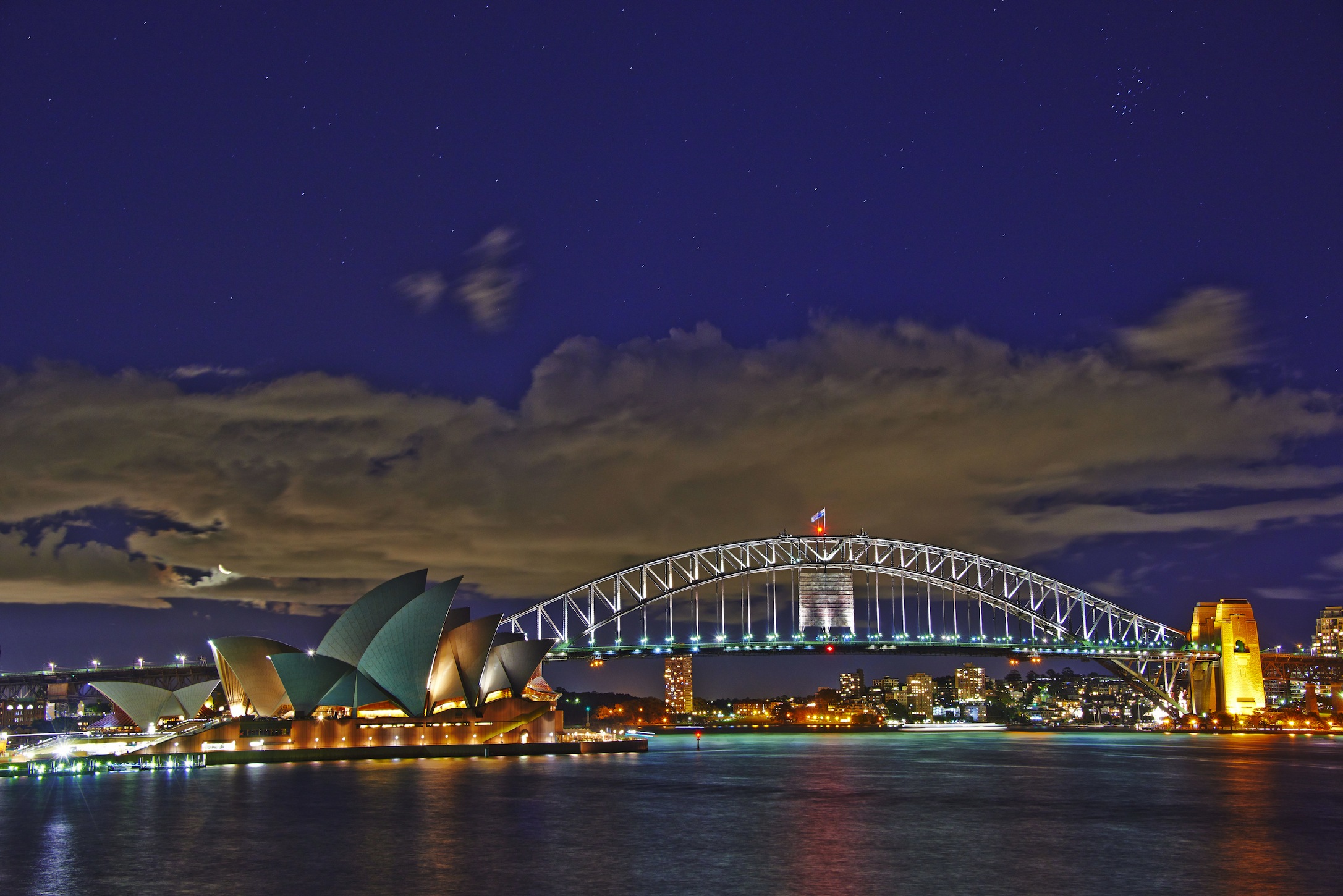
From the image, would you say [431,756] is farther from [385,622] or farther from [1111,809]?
[1111,809]

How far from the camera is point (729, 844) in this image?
29672 mm

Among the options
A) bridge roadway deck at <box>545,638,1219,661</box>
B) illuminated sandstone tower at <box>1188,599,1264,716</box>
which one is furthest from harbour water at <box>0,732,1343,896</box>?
illuminated sandstone tower at <box>1188,599,1264,716</box>

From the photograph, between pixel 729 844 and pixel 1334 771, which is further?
Answer: pixel 1334 771

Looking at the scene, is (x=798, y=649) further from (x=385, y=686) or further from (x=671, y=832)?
(x=671, y=832)

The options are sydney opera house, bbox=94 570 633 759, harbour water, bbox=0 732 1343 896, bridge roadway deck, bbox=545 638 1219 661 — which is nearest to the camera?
harbour water, bbox=0 732 1343 896

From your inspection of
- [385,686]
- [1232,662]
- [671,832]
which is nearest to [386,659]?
[385,686]

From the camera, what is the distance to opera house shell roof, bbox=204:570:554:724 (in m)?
69.4

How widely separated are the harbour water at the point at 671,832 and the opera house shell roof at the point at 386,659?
10662 mm

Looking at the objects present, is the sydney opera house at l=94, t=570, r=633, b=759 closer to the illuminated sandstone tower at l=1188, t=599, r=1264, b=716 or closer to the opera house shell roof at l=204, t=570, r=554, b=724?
the opera house shell roof at l=204, t=570, r=554, b=724

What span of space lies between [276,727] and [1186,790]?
5122 centimetres

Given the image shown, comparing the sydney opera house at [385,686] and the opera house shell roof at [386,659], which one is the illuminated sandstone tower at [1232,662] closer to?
the sydney opera house at [385,686]

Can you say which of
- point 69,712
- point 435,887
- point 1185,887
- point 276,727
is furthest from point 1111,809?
point 69,712

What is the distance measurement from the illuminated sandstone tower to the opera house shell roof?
279 feet

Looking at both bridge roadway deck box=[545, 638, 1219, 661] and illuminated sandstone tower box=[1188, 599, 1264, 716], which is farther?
illuminated sandstone tower box=[1188, 599, 1264, 716]
